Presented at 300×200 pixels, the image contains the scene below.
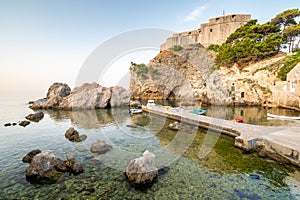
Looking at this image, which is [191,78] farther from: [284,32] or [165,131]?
[165,131]

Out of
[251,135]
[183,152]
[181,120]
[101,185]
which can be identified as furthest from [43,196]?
[181,120]

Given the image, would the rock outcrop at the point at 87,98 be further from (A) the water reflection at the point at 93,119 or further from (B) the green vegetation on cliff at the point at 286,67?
(B) the green vegetation on cliff at the point at 286,67

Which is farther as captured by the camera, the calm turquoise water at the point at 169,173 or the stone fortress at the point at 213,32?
the stone fortress at the point at 213,32

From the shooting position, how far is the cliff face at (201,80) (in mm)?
34312

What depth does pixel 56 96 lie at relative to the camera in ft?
119

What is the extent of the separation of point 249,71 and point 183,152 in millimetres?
39083

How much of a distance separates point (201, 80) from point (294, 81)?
97.7 ft

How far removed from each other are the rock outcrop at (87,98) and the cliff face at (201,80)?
22773 millimetres

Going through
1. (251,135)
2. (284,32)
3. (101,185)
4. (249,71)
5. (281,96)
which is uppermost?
(284,32)

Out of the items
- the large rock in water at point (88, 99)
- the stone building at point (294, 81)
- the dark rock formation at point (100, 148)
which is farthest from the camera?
the large rock in water at point (88, 99)

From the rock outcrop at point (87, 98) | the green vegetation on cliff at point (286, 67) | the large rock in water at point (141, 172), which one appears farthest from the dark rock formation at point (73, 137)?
the green vegetation on cliff at point (286, 67)

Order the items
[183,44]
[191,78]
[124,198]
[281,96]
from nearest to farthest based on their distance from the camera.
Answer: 1. [124,198]
2. [281,96]
3. [191,78]
4. [183,44]

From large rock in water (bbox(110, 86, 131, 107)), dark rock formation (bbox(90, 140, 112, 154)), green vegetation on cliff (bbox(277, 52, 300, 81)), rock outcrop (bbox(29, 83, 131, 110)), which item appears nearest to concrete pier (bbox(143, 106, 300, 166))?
dark rock formation (bbox(90, 140, 112, 154))

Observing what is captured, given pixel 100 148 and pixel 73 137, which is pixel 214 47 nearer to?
pixel 73 137
